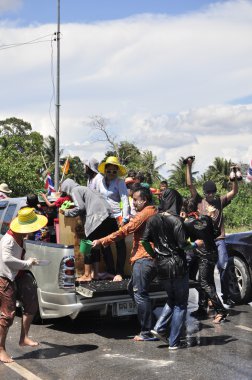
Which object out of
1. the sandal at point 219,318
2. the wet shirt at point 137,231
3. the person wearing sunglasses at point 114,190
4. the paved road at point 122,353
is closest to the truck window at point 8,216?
the person wearing sunglasses at point 114,190

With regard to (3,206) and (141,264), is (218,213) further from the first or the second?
(3,206)

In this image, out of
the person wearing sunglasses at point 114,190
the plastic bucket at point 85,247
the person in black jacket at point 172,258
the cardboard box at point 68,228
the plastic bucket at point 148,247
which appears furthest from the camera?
the person wearing sunglasses at point 114,190

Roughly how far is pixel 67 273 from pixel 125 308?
853mm

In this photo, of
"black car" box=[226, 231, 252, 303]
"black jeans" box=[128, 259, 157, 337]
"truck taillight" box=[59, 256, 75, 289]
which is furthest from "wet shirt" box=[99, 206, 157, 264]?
"black car" box=[226, 231, 252, 303]

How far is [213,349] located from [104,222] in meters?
2.12

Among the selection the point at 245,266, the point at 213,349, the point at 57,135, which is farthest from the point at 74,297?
the point at 57,135

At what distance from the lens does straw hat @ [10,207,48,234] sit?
5.85 metres

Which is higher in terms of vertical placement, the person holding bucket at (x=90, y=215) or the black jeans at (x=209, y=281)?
the person holding bucket at (x=90, y=215)

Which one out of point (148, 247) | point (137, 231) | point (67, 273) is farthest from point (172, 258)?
point (67, 273)

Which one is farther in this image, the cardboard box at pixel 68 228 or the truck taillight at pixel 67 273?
the cardboard box at pixel 68 228

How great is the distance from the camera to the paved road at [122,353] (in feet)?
17.3

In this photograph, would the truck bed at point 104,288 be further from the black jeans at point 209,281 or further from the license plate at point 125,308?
the black jeans at point 209,281

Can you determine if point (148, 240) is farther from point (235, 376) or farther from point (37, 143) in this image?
point (37, 143)

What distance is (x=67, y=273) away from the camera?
6438 mm
